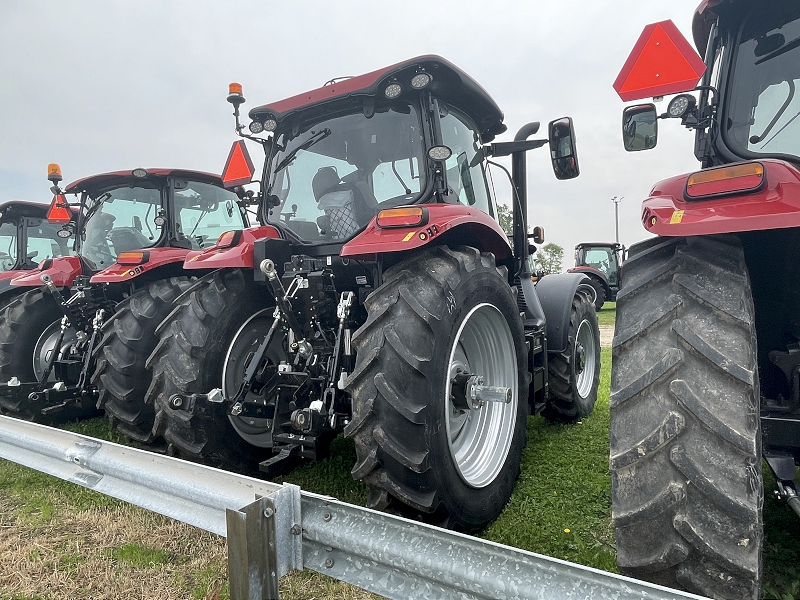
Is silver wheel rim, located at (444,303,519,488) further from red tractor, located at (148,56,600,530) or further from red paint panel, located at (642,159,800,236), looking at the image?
red paint panel, located at (642,159,800,236)

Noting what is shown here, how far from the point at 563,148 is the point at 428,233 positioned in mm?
1570

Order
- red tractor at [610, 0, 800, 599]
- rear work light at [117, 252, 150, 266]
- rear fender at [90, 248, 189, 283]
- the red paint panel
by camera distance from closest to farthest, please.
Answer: red tractor at [610, 0, 800, 599] < the red paint panel < rear fender at [90, 248, 189, 283] < rear work light at [117, 252, 150, 266]

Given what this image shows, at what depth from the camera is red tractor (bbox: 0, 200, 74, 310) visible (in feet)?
→ 21.9

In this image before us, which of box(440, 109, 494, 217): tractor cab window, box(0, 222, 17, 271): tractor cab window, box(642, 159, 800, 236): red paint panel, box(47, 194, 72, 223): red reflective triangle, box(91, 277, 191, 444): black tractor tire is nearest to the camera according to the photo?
box(642, 159, 800, 236): red paint panel

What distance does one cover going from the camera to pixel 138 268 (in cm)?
410

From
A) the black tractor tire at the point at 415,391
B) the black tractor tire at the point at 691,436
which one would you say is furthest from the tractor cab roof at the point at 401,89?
the black tractor tire at the point at 691,436

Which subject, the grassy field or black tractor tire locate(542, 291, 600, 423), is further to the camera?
black tractor tire locate(542, 291, 600, 423)

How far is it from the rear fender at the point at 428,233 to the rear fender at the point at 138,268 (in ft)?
7.69

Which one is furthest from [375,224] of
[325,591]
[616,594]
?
[616,594]

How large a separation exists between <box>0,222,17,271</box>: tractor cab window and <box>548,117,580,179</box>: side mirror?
702 centimetres

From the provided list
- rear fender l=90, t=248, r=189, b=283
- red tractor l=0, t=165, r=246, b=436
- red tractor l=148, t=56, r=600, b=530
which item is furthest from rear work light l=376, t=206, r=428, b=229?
rear fender l=90, t=248, r=189, b=283

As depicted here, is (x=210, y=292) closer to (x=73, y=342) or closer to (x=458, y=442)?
(x=458, y=442)

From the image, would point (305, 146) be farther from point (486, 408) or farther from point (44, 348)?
point (44, 348)

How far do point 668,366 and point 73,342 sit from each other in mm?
4949
